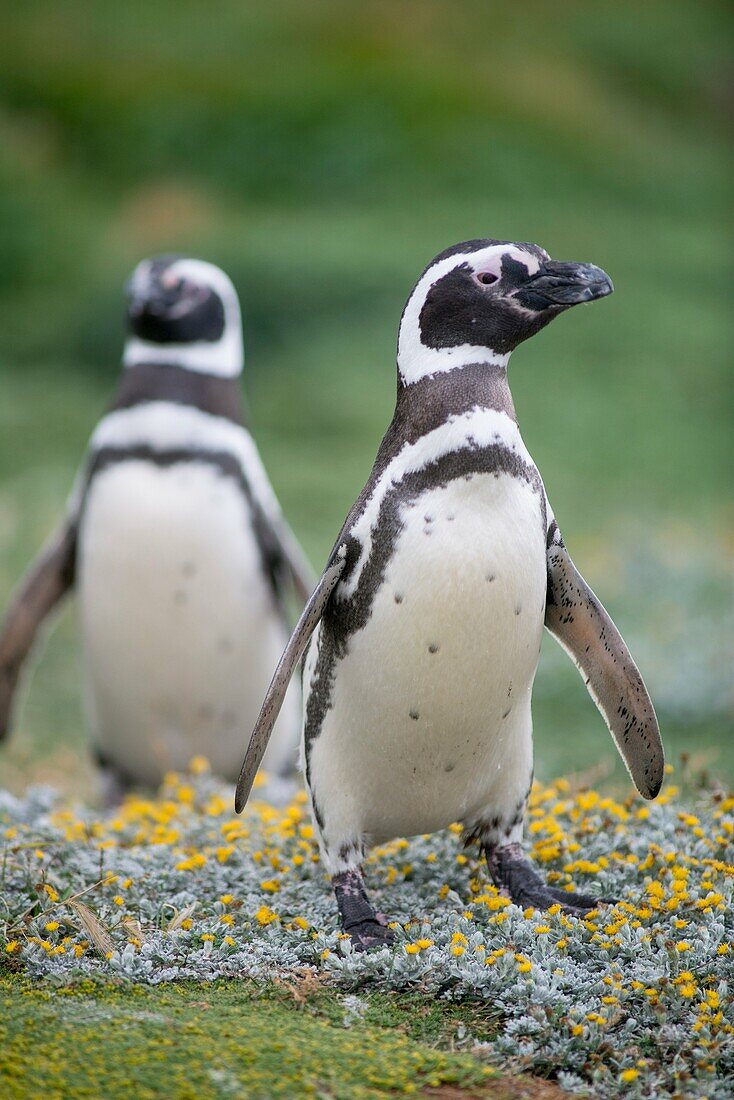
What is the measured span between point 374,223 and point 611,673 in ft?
40.7

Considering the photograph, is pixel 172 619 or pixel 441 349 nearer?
pixel 441 349

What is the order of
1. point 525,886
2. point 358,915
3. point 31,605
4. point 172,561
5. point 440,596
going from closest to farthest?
1. point 440,596
2. point 358,915
3. point 525,886
4. point 172,561
5. point 31,605

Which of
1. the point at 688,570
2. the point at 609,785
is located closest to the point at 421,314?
the point at 609,785

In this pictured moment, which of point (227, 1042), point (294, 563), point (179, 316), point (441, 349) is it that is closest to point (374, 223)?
point (179, 316)

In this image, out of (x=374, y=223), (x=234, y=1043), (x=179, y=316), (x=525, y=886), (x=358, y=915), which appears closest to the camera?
(x=234, y=1043)

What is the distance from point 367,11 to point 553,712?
51.2 feet

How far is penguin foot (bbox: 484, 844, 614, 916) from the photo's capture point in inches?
136

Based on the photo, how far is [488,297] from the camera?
3291mm

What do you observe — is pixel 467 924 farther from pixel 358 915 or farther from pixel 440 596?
pixel 440 596

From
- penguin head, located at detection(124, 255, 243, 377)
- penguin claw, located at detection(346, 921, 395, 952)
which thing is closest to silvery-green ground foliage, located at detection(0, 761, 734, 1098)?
penguin claw, located at detection(346, 921, 395, 952)

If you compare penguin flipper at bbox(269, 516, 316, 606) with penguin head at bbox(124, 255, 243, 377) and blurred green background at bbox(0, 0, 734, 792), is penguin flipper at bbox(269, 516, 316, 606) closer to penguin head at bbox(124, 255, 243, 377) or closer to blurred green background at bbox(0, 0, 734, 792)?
penguin head at bbox(124, 255, 243, 377)

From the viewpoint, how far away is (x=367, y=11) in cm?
1969

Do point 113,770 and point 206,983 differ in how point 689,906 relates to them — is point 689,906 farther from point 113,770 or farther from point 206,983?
point 113,770

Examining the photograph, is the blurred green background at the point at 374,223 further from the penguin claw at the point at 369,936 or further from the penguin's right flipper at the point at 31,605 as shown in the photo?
the penguin claw at the point at 369,936
